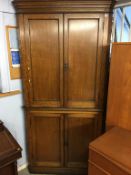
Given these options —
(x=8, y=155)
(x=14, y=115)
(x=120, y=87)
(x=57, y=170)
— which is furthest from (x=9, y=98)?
(x=120, y=87)

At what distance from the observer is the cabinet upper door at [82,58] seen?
158 cm

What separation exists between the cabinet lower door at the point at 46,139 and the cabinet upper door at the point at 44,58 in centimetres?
16

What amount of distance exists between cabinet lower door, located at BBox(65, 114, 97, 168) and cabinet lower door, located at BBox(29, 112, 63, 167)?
3.2 inches

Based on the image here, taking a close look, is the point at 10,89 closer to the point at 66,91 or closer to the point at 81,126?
the point at 66,91

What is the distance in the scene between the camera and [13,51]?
69.7 inches

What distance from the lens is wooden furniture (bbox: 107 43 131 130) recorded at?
1.41 metres

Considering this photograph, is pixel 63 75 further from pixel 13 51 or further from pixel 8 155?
pixel 8 155

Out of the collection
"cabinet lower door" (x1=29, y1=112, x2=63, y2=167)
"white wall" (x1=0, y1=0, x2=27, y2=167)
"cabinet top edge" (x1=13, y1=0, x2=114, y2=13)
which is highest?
"cabinet top edge" (x1=13, y1=0, x2=114, y2=13)

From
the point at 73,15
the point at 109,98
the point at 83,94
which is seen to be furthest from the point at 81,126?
the point at 73,15

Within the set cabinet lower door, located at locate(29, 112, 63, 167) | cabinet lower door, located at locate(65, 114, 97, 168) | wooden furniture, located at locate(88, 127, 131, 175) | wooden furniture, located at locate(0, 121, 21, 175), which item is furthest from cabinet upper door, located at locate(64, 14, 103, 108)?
wooden furniture, located at locate(0, 121, 21, 175)

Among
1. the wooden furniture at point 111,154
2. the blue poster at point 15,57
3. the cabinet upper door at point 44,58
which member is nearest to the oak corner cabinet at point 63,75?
the cabinet upper door at point 44,58

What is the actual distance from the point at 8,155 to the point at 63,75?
88 centimetres

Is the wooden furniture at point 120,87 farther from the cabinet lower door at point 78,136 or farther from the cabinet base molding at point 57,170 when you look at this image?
the cabinet base molding at point 57,170

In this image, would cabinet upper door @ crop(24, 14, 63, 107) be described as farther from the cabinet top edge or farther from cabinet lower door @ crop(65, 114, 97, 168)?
cabinet lower door @ crop(65, 114, 97, 168)
